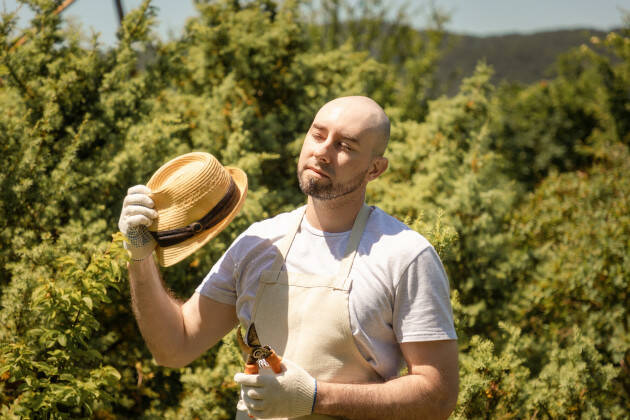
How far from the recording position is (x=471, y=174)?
4258mm

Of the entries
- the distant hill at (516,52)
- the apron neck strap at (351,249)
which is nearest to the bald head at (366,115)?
the apron neck strap at (351,249)

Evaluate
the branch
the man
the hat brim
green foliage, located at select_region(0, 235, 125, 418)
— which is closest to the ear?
the man

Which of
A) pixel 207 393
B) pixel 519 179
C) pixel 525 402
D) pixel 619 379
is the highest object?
pixel 525 402

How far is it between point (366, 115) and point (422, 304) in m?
0.68

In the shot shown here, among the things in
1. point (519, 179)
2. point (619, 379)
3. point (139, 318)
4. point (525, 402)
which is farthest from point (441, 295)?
point (519, 179)

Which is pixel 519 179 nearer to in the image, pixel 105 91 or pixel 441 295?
pixel 105 91

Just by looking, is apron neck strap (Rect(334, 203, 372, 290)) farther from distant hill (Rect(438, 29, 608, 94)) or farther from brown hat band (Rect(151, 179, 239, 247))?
distant hill (Rect(438, 29, 608, 94))

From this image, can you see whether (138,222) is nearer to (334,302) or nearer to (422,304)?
(334,302)

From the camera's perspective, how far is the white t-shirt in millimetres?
1706

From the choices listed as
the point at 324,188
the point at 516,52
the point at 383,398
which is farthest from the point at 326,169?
the point at 516,52

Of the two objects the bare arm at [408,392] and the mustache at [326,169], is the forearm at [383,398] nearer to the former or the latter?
the bare arm at [408,392]

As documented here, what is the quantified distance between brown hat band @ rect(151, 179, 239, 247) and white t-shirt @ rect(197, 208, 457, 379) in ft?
0.55

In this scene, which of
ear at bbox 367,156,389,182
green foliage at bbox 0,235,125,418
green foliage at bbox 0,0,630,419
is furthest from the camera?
green foliage at bbox 0,0,630,419

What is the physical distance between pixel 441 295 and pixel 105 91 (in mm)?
3446
